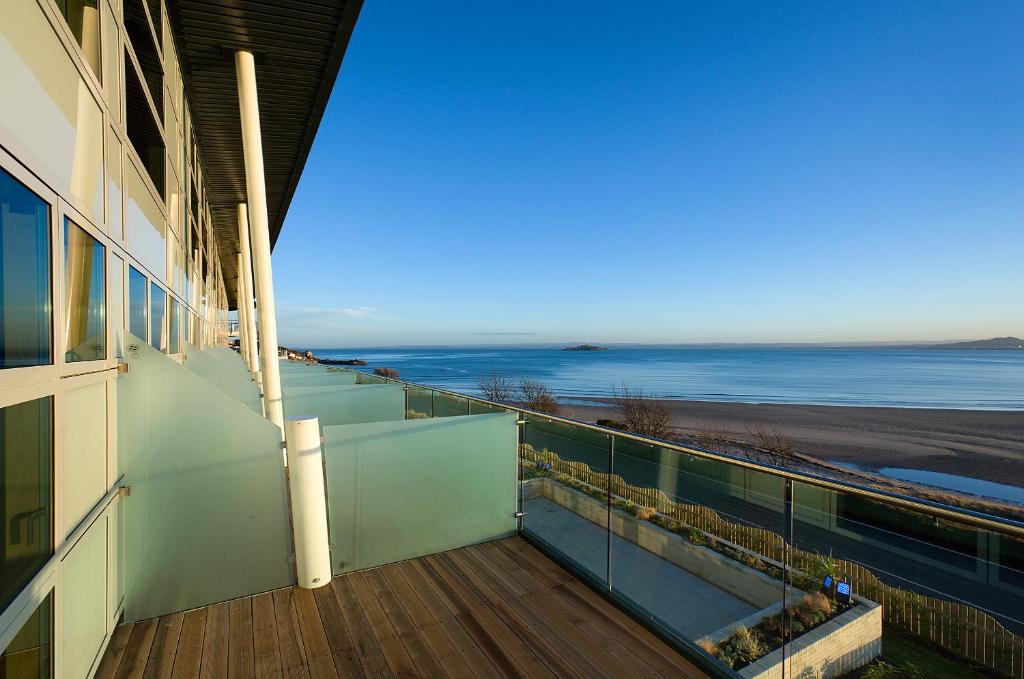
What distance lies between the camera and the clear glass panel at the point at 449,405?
4.22 metres

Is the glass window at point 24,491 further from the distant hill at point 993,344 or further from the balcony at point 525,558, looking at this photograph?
the distant hill at point 993,344

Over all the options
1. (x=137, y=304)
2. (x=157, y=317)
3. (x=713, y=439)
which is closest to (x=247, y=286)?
(x=157, y=317)

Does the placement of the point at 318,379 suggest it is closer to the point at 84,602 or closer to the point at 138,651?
the point at 138,651

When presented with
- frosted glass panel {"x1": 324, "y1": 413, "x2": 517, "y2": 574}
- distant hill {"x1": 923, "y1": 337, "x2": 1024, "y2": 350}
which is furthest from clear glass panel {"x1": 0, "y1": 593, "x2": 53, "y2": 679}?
distant hill {"x1": 923, "y1": 337, "x2": 1024, "y2": 350}

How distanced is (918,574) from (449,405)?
3530 mm

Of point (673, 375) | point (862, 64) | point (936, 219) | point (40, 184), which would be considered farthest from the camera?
point (673, 375)

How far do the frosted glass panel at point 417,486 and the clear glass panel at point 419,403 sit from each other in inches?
56.0

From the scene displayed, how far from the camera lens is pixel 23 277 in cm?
139

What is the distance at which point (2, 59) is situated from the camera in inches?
48.3

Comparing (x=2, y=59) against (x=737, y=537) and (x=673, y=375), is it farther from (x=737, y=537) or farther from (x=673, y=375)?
(x=673, y=375)

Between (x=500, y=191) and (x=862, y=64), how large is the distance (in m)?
18.2

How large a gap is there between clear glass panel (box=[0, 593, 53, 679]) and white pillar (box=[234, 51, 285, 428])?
281cm

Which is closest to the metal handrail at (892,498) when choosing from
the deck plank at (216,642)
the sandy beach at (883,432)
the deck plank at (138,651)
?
the deck plank at (216,642)

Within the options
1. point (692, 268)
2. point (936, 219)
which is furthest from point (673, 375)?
point (936, 219)
